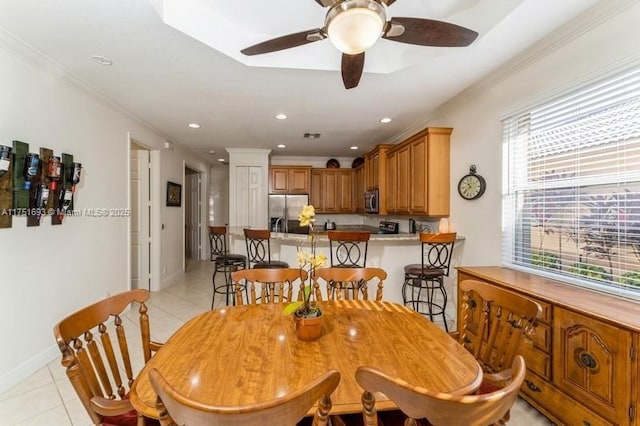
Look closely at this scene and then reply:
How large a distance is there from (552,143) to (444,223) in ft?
4.76

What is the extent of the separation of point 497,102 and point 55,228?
435cm

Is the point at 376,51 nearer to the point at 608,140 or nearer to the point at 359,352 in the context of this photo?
the point at 608,140

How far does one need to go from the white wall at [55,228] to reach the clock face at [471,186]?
4.10 meters

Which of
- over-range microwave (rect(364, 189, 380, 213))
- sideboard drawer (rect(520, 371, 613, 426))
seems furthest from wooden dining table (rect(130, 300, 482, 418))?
over-range microwave (rect(364, 189, 380, 213))

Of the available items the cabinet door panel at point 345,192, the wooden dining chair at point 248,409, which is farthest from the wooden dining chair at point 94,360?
the cabinet door panel at point 345,192

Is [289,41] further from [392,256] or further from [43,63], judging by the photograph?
[392,256]

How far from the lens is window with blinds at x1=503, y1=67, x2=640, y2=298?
5.60 ft

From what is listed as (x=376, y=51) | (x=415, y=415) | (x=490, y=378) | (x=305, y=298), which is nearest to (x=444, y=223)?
(x=376, y=51)

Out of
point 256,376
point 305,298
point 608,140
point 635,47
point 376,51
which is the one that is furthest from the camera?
point 376,51

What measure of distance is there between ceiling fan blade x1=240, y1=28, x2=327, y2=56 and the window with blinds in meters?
1.89

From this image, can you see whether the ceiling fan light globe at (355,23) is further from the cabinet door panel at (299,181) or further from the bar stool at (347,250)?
the cabinet door panel at (299,181)

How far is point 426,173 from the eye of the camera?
3.48 m

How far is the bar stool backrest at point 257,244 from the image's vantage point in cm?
326

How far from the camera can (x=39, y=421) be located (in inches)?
71.8
